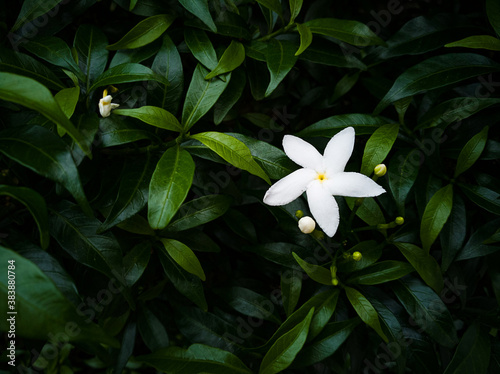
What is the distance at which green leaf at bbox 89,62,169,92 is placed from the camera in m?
0.88

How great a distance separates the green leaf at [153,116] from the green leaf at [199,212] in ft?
0.71

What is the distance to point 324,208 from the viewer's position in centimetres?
79

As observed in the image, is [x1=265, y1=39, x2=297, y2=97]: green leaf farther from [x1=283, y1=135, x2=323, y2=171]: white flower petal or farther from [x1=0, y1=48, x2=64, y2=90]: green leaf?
[x1=0, y1=48, x2=64, y2=90]: green leaf

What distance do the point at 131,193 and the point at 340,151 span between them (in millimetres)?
511

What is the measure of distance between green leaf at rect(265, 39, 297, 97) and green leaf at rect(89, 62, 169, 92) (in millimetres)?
271

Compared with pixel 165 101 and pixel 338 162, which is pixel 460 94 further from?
pixel 165 101

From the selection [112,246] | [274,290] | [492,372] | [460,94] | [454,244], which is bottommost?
[492,372]

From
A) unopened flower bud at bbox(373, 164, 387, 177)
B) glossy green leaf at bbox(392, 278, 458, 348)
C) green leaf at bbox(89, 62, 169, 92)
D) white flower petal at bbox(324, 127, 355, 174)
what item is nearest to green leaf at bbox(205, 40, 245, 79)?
green leaf at bbox(89, 62, 169, 92)

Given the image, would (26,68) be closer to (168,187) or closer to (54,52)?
(54,52)

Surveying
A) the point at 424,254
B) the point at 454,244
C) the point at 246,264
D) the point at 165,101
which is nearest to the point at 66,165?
the point at 165,101

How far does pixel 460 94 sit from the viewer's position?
1.20 metres

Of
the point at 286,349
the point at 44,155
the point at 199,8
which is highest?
the point at 199,8

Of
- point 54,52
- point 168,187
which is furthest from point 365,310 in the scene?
point 54,52

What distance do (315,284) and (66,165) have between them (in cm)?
78
